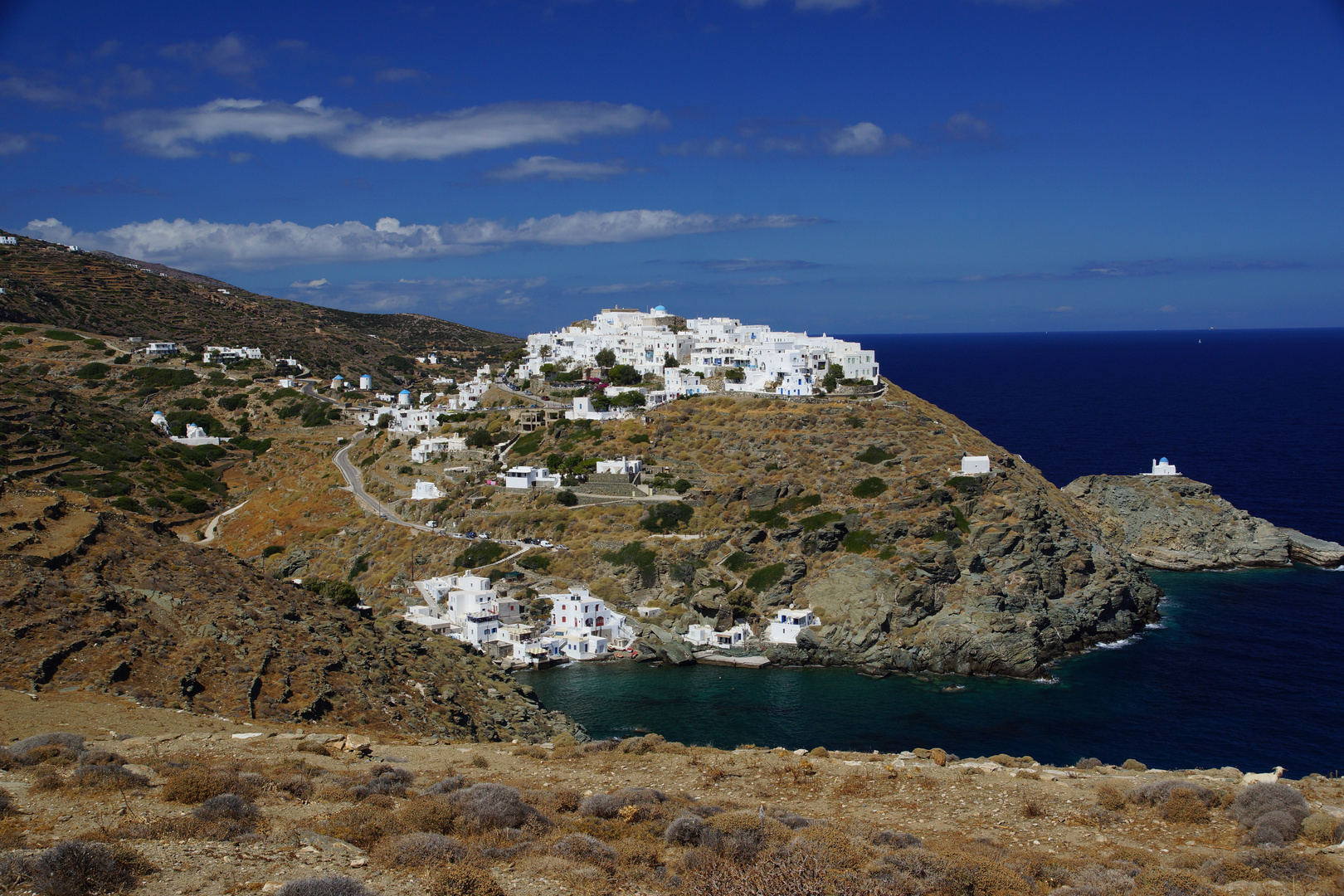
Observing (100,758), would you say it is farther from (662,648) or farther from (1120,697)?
(1120,697)

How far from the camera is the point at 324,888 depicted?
9.34 meters

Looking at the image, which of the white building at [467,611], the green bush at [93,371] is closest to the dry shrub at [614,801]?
the white building at [467,611]

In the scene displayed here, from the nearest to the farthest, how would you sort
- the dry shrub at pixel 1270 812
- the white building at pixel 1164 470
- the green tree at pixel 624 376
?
the dry shrub at pixel 1270 812
the white building at pixel 1164 470
the green tree at pixel 624 376

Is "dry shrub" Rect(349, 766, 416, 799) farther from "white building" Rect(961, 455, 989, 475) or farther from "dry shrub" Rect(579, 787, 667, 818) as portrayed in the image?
"white building" Rect(961, 455, 989, 475)

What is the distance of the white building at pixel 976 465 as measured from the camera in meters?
55.0

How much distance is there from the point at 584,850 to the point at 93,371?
9843cm

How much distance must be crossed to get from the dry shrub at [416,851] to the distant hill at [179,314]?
353 ft

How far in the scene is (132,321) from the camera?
4451 inches

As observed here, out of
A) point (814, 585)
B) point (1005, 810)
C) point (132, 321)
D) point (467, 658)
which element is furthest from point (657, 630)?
point (132, 321)

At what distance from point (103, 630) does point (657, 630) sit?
30.8m

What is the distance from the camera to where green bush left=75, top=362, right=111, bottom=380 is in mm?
91062

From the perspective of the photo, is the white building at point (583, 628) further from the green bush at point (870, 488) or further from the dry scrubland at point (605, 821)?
the dry scrubland at point (605, 821)

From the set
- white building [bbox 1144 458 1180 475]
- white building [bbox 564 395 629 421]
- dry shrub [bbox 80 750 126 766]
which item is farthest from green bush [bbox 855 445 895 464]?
dry shrub [bbox 80 750 126 766]

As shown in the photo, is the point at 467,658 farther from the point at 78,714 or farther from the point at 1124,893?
the point at 1124,893
